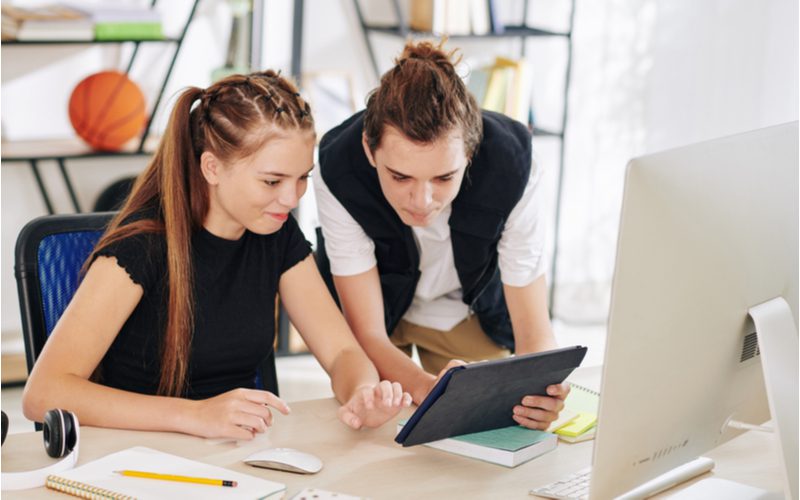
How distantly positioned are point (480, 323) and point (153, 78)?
75.1 inches

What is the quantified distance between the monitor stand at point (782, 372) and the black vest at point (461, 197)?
0.75 metres

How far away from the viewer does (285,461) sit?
133cm

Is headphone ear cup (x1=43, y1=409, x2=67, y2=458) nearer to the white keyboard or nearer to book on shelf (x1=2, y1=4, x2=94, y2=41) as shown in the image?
the white keyboard

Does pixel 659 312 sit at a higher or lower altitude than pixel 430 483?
higher

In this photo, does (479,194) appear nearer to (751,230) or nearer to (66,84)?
(751,230)

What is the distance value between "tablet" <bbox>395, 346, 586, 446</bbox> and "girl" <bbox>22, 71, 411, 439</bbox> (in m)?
0.12

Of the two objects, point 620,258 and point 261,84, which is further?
point 261,84

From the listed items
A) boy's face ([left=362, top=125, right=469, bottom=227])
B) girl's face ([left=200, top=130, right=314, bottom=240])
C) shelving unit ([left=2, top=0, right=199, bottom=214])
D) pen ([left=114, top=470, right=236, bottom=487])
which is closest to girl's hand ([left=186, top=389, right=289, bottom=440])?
pen ([left=114, top=470, right=236, bottom=487])

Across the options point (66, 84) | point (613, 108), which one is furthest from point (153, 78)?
point (613, 108)

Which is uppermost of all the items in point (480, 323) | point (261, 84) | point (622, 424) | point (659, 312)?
point (261, 84)

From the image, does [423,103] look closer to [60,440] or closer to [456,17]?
[60,440]

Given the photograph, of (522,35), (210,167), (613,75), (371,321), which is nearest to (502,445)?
(371,321)

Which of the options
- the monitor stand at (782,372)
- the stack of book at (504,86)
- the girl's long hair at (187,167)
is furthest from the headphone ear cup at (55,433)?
the stack of book at (504,86)

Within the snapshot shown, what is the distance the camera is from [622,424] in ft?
3.49
